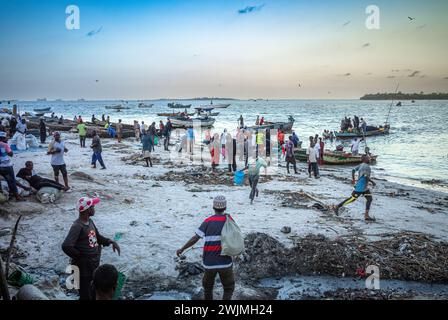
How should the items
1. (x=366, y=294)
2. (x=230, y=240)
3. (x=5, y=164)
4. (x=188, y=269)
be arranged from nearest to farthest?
(x=230, y=240) < (x=366, y=294) < (x=188, y=269) < (x=5, y=164)

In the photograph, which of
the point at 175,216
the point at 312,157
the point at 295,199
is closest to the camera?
the point at 175,216

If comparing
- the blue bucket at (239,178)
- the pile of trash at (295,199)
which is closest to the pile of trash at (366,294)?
the pile of trash at (295,199)

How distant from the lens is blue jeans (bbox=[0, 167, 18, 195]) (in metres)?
7.76

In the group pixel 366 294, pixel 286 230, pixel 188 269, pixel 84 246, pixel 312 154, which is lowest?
pixel 366 294

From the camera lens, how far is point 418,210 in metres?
10.1

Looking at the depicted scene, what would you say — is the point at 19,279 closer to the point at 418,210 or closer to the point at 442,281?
the point at 442,281

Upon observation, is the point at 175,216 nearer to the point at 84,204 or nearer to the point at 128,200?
the point at 128,200

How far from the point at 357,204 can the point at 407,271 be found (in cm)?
458

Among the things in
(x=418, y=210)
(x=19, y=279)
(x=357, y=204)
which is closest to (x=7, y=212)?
(x=19, y=279)

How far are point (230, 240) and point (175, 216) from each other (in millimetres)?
4887

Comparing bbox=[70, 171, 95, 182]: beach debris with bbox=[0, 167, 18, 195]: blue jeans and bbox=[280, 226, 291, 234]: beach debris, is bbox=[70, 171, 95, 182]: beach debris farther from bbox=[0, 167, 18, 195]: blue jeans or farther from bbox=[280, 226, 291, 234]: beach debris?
bbox=[280, 226, 291, 234]: beach debris

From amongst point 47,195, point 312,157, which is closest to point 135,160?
point 47,195

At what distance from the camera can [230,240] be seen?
393cm

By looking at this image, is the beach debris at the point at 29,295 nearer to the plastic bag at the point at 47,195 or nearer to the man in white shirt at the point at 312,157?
the plastic bag at the point at 47,195
